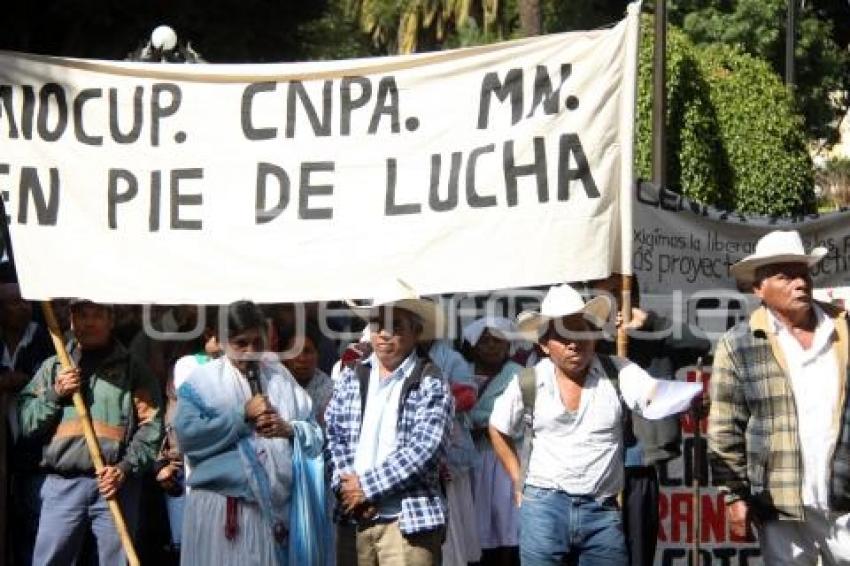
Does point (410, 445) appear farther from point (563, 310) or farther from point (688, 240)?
point (688, 240)

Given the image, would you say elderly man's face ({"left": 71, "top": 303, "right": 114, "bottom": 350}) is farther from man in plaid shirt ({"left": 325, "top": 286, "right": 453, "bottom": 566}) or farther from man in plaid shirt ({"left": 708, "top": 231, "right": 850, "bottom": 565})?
man in plaid shirt ({"left": 708, "top": 231, "right": 850, "bottom": 565})

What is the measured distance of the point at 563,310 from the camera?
8031 mm

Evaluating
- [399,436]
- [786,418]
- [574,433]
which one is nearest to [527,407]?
[574,433]

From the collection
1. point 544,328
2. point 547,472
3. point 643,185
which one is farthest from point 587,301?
point 643,185

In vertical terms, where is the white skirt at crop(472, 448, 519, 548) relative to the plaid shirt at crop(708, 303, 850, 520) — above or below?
below

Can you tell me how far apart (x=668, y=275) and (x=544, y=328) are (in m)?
4.97

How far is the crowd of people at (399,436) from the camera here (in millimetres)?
7328

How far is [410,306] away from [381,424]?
520 mm

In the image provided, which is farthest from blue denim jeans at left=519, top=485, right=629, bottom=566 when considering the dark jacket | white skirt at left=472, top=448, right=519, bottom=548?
white skirt at left=472, top=448, right=519, bottom=548

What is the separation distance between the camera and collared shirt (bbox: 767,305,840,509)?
7211mm

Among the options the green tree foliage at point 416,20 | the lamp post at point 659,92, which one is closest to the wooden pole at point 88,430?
the lamp post at point 659,92

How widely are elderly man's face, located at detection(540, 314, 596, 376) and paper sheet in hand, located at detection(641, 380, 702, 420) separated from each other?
34cm

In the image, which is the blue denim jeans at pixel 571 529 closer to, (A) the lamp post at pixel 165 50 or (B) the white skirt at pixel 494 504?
(B) the white skirt at pixel 494 504

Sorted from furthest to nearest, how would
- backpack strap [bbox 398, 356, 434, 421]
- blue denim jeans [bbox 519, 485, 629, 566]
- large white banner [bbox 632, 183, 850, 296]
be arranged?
large white banner [bbox 632, 183, 850, 296], blue denim jeans [bbox 519, 485, 629, 566], backpack strap [bbox 398, 356, 434, 421]
